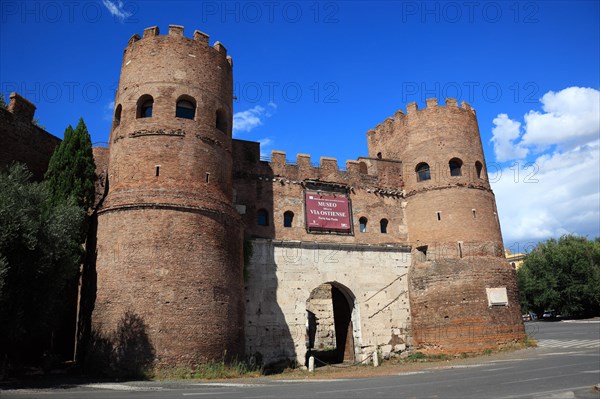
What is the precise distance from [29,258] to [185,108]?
851 centimetres

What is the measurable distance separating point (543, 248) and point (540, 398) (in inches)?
1873

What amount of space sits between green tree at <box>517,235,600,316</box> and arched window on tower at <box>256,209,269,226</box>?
36.8 metres

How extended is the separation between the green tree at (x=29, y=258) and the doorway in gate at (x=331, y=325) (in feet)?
39.4

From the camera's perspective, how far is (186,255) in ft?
53.6

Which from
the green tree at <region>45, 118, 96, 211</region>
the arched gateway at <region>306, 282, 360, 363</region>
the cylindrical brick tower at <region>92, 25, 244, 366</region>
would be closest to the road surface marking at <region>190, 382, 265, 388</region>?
the cylindrical brick tower at <region>92, 25, 244, 366</region>

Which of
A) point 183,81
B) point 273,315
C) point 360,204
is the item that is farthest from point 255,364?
point 183,81

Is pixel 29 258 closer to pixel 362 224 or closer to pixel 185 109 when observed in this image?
pixel 185 109

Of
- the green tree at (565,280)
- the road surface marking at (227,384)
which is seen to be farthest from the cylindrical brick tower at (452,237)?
the green tree at (565,280)

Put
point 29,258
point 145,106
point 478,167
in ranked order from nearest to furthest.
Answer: point 29,258
point 145,106
point 478,167

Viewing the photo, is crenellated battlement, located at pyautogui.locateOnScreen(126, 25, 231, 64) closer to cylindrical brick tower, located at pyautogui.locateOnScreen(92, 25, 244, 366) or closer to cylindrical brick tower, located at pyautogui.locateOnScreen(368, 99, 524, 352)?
cylindrical brick tower, located at pyautogui.locateOnScreen(92, 25, 244, 366)

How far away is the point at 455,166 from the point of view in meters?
25.1

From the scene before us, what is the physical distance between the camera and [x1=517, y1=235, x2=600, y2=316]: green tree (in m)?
44.7

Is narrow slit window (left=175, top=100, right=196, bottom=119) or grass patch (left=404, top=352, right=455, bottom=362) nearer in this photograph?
narrow slit window (left=175, top=100, right=196, bottom=119)

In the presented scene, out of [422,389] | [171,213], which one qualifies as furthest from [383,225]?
[422,389]
